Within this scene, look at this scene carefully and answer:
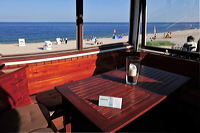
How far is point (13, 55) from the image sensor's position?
2236 mm

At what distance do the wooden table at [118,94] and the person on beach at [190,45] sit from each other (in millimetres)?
1363

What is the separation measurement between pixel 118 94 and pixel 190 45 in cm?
233

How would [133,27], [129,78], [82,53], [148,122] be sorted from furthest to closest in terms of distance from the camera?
[133,27] < [82,53] < [148,122] < [129,78]

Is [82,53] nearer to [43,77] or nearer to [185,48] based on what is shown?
[43,77]

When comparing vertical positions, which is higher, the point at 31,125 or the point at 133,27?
the point at 133,27

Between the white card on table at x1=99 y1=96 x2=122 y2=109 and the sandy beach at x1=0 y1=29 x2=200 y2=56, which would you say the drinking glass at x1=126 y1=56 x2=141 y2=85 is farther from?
the sandy beach at x1=0 y1=29 x2=200 y2=56

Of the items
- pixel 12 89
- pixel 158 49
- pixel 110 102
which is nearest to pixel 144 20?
pixel 158 49

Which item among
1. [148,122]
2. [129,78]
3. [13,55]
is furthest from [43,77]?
[148,122]

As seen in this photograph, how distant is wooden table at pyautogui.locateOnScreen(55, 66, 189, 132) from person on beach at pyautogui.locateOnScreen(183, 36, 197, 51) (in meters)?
1.36

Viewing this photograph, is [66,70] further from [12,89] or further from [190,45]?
[190,45]

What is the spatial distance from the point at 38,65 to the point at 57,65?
32cm

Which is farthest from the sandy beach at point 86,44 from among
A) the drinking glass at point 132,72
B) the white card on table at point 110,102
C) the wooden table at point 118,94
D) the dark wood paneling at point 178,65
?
the white card on table at point 110,102

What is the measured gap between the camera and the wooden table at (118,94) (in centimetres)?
99

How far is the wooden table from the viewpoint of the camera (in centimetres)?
99
